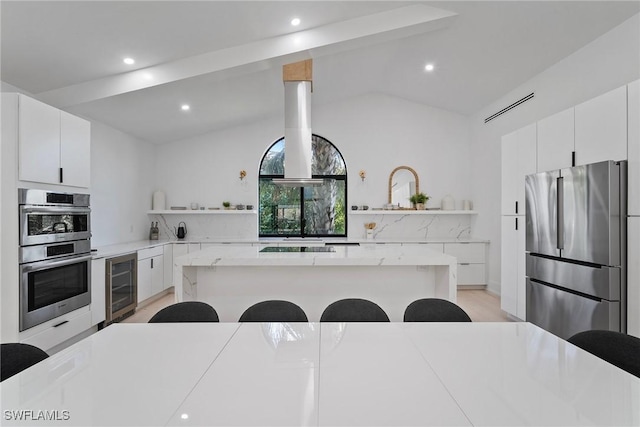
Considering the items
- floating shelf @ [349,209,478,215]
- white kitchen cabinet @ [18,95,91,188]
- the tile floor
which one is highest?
white kitchen cabinet @ [18,95,91,188]

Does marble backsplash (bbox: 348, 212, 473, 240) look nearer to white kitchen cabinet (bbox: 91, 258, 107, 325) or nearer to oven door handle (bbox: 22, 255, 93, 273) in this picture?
white kitchen cabinet (bbox: 91, 258, 107, 325)

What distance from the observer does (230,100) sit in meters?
4.83

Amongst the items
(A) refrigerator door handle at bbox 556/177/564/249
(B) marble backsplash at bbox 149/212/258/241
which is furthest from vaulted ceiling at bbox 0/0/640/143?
(B) marble backsplash at bbox 149/212/258/241

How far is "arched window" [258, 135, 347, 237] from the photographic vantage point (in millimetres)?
6156

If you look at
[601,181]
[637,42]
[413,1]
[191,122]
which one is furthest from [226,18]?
[637,42]

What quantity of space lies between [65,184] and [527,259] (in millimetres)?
4557

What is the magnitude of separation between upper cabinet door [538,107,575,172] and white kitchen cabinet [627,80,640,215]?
0.56 metres

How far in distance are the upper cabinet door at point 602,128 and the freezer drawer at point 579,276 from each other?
0.89m

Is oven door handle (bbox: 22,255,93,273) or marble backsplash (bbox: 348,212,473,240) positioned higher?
marble backsplash (bbox: 348,212,473,240)

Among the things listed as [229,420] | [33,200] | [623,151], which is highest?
[623,151]

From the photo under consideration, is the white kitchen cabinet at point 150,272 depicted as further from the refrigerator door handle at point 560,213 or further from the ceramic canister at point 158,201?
the refrigerator door handle at point 560,213

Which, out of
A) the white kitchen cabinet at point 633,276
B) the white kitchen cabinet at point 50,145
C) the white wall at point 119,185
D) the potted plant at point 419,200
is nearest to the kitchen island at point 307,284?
the white kitchen cabinet at point 633,276

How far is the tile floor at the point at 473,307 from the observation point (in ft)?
13.6

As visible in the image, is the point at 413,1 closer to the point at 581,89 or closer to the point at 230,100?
the point at 581,89
